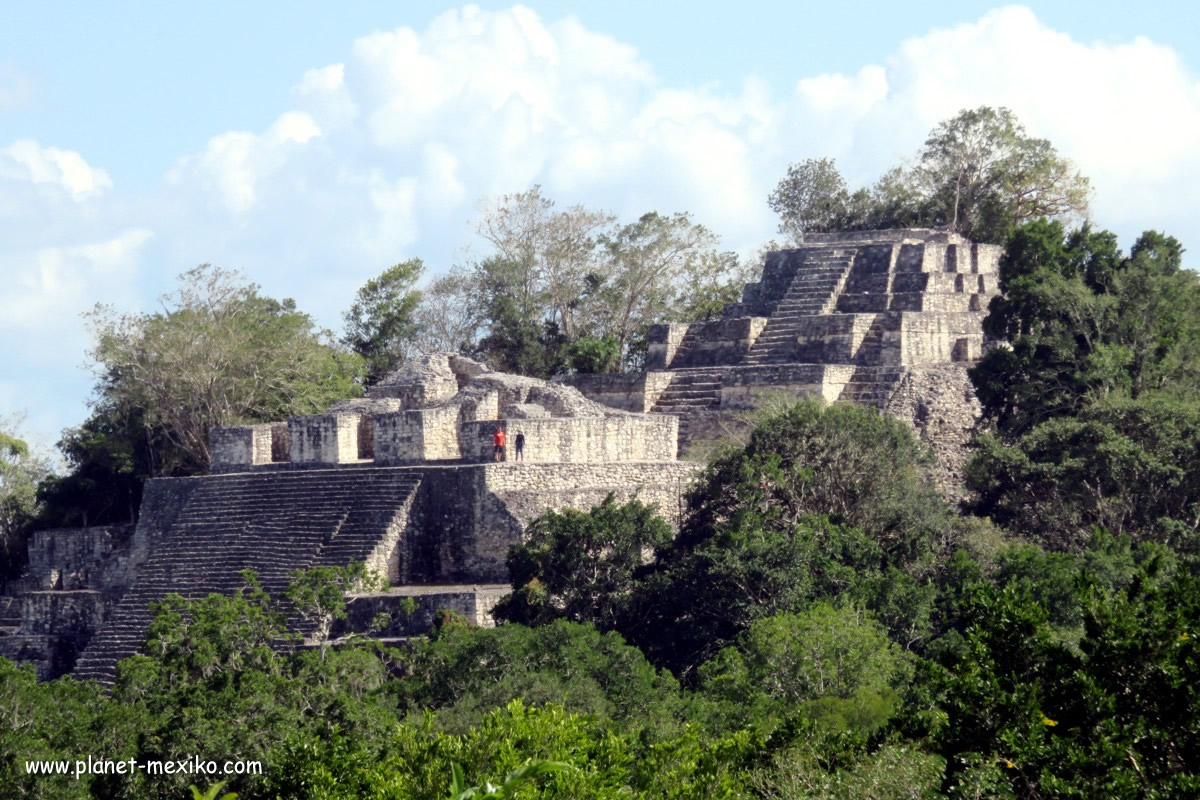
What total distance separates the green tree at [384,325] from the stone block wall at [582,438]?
10358mm

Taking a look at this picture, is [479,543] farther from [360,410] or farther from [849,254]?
[849,254]

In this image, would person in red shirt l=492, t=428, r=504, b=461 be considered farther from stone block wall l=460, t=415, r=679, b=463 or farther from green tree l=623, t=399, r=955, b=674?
green tree l=623, t=399, r=955, b=674

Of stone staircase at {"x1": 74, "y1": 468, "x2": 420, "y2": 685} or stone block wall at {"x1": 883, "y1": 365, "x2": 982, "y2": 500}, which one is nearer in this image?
stone staircase at {"x1": 74, "y1": 468, "x2": 420, "y2": 685}

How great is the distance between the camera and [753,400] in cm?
3053

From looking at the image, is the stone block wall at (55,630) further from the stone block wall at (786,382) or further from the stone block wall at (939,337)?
the stone block wall at (939,337)

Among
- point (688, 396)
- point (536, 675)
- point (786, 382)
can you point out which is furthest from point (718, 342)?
point (536, 675)

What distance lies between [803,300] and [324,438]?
8157mm

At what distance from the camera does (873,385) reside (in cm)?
3030

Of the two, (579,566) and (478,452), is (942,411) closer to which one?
(478,452)

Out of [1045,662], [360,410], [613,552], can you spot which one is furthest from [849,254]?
[1045,662]

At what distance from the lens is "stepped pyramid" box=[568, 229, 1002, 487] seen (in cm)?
3019

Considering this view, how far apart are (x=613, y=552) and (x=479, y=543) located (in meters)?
2.06

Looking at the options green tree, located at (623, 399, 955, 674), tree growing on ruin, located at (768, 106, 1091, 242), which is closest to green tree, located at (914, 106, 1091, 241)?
tree growing on ruin, located at (768, 106, 1091, 242)

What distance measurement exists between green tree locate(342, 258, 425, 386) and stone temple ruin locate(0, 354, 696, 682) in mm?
7374
